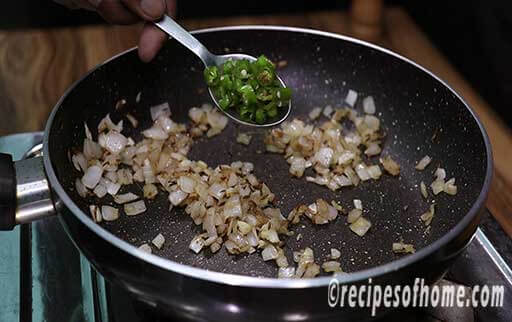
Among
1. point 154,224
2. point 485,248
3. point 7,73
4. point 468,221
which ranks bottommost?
point 7,73

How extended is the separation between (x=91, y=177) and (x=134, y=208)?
0.27ft

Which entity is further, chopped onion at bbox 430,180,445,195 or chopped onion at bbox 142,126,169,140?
chopped onion at bbox 142,126,169,140

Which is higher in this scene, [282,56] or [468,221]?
[468,221]

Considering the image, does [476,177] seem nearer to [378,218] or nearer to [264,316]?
[378,218]

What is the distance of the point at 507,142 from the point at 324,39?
1.56ft

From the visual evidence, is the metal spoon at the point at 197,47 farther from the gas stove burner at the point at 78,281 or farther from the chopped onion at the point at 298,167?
the gas stove burner at the point at 78,281

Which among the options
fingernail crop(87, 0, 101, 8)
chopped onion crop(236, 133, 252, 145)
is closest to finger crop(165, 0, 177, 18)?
fingernail crop(87, 0, 101, 8)

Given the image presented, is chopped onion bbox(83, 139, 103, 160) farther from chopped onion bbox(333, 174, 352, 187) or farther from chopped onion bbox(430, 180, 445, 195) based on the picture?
chopped onion bbox(430, 180, 445, 195)

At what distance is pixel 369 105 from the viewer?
3.80 ft

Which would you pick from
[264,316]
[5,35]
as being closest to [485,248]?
[264,316]

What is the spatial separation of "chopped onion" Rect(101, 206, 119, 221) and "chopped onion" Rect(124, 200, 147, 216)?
0.02m

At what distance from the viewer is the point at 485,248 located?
0.92 meters

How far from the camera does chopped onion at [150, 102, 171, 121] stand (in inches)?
45.1

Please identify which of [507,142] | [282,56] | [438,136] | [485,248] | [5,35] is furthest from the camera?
[5,35]
